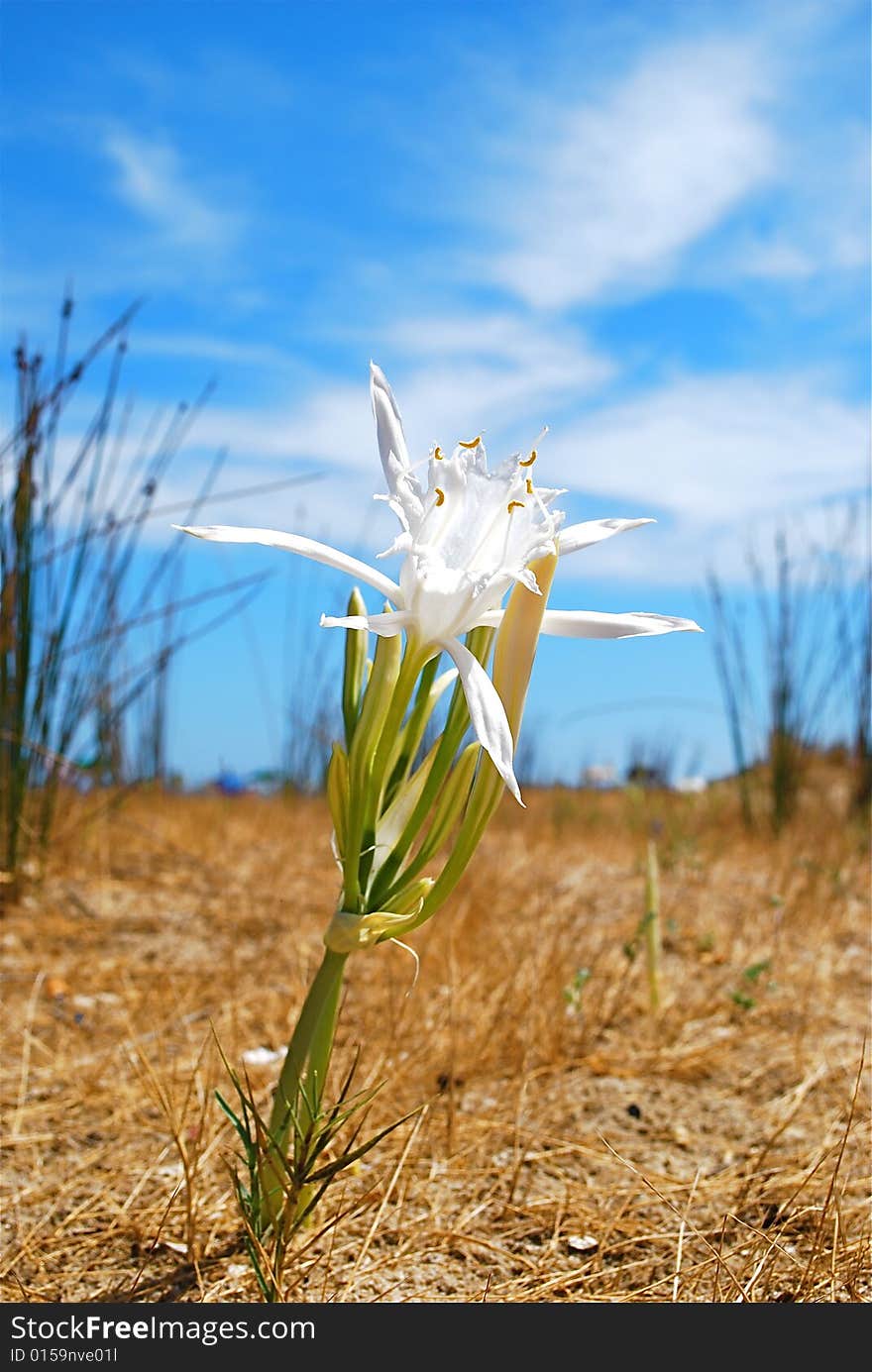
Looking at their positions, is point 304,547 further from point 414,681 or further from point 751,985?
point 751,985

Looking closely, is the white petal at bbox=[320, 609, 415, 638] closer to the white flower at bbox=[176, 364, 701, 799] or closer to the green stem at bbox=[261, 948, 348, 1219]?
the white flower at bbox=[176, 364, 701, 799]

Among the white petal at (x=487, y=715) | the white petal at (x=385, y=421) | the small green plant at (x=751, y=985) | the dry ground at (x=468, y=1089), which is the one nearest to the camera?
the white petal at (x=487, y=715)

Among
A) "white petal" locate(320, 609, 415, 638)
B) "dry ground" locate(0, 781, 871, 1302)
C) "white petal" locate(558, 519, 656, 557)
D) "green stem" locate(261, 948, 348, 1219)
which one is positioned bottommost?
"dry ground" locate(0, 781, 871, 1302)

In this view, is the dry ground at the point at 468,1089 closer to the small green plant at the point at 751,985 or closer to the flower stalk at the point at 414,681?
the small green plant at the point at 751,985

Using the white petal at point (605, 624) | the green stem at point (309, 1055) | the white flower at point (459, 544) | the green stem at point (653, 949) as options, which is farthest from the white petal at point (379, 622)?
the green stem at point (653, 949)

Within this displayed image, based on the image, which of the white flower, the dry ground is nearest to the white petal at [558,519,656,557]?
the white flower

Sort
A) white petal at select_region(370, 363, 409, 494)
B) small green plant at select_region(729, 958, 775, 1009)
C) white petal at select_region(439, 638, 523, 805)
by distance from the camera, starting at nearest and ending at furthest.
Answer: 1. white petal at select_region(439, 638, 523, 805)
2. white petal at select_region(370, 363, 409, 494)
3. small green plant at select_region(729, 958, 775, 1009)

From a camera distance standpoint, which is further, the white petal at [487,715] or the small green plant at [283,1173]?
the small green plant at [283,1173]
